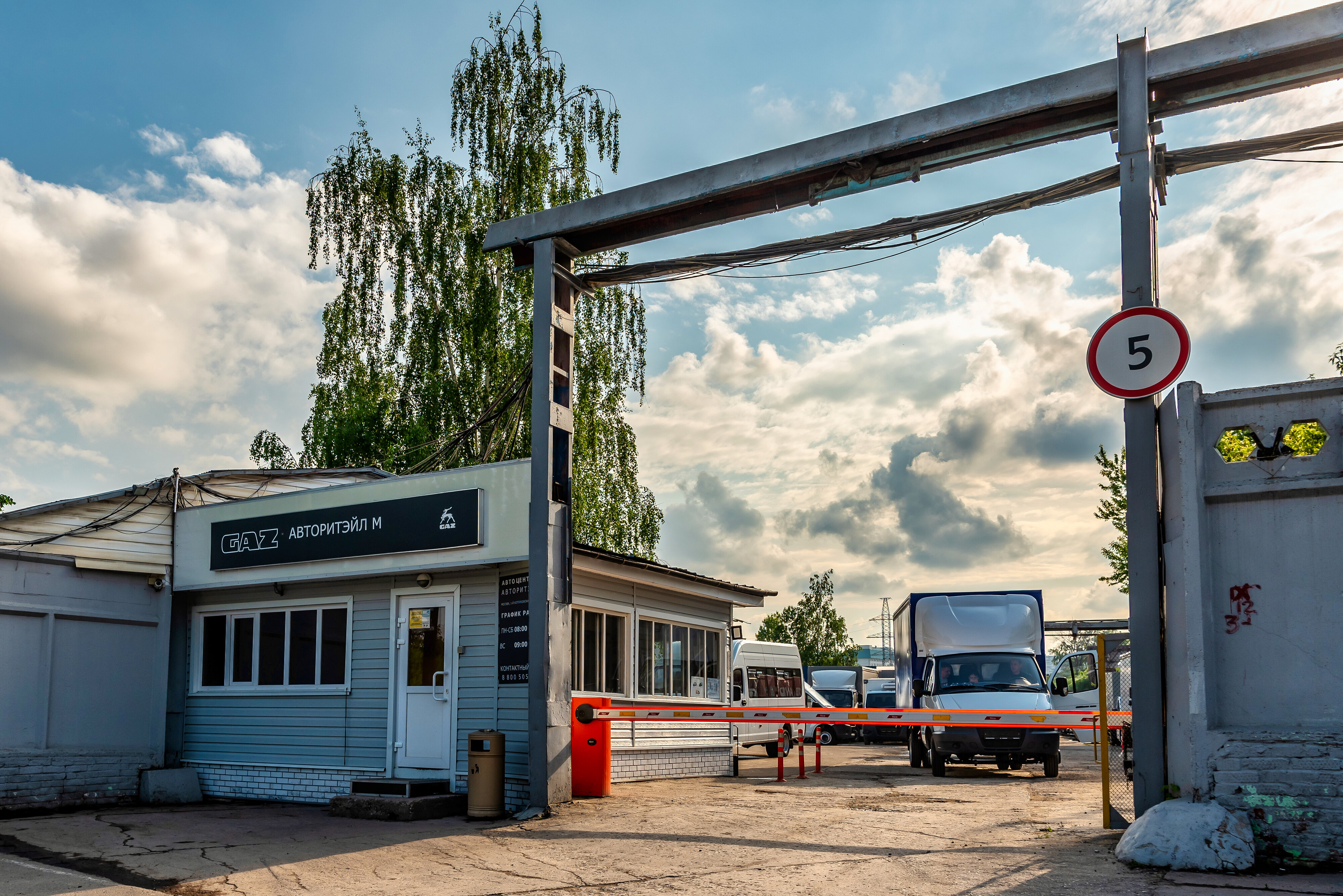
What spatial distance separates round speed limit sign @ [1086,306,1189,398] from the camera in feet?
25.5

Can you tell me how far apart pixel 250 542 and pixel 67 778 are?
3.55 meters

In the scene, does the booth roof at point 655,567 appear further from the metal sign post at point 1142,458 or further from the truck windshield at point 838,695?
the truck windshield at point 838,695

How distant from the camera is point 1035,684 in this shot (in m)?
16.6

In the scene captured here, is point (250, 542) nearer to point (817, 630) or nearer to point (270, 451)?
point (270, 451)

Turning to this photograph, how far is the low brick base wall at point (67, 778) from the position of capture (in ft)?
40.2

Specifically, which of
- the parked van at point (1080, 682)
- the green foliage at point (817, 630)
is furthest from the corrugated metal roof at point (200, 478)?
the green foliage at point (817, 630)

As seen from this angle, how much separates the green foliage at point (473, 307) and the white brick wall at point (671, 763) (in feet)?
23.2

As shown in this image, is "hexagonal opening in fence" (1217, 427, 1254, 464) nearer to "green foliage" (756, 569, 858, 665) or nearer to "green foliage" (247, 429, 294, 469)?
"green foliage" (247, 429, 294, 469)

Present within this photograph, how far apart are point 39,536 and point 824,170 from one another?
11.0m

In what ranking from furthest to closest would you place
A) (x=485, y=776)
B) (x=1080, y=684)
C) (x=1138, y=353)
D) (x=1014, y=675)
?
(x=1080, y=684) < (x=1014, y=675) < (x=485, y=776) < (x=1138, y=353)

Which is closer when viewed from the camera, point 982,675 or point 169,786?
point 169,786

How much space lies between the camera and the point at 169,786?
45.1 feet

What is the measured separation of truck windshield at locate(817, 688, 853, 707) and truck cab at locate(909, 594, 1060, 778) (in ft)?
49.9

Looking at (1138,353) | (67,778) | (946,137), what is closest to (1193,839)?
(1138,353)
